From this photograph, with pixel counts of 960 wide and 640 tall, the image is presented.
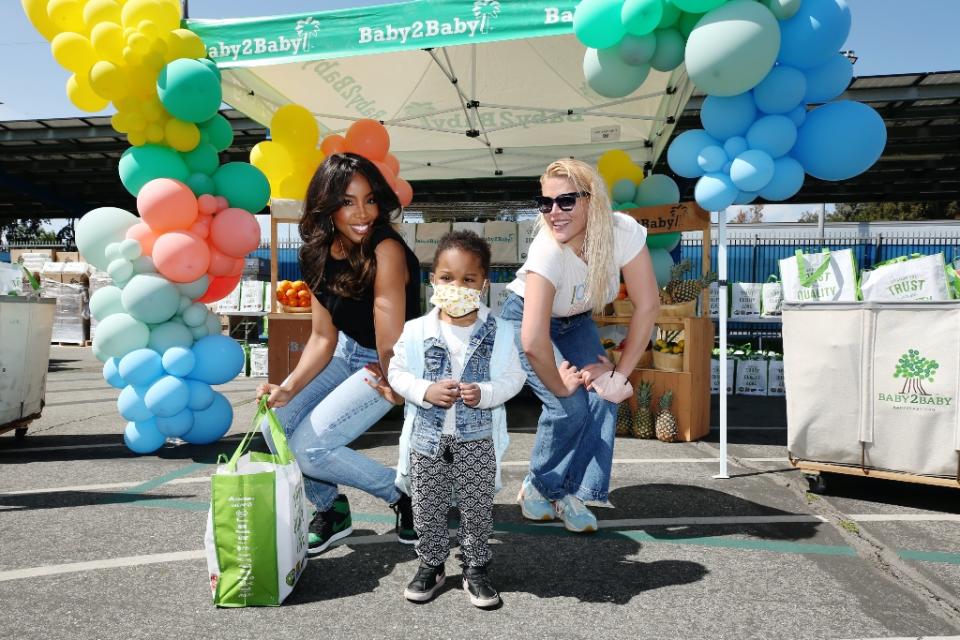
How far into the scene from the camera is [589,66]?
477cm

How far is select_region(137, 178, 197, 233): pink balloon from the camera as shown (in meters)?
4.87

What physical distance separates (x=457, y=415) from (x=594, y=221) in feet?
Result: 3.89

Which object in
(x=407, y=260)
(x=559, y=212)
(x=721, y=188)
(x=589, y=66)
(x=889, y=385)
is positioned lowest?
(x=889, y=385)

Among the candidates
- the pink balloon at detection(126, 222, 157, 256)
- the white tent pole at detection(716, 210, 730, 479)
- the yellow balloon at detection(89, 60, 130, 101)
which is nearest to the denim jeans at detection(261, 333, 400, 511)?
the white tent pole at detection(716, 210, 730, 479)

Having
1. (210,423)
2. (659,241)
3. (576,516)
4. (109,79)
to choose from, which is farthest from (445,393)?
(659,241)

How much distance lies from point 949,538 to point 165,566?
3.97m

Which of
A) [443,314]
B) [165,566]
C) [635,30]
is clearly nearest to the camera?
[443,314]

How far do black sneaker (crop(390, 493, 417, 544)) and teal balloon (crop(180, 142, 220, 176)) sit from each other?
11.9 feet

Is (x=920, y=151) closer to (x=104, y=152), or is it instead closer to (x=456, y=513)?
(x=456, y=513)

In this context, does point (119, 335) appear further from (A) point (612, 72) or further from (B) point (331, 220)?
(A) point (612, 72)

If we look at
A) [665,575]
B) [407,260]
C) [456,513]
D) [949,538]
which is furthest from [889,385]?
[407,260]

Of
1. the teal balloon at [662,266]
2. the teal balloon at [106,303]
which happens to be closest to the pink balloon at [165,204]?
the teal balloon at [106,303]

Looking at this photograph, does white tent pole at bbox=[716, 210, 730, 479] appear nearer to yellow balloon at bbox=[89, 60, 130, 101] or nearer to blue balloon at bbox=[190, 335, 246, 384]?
blue balloon at bbox=[190, 335, 246, 384]

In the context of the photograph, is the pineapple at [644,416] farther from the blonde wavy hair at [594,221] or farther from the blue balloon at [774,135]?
the blonde wavy hair at [594,221]
